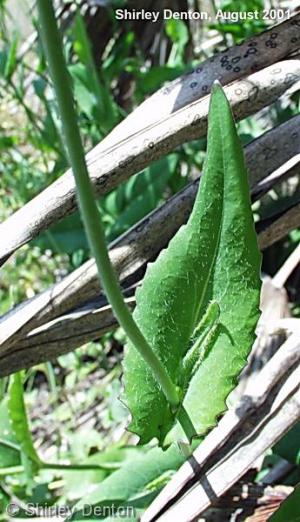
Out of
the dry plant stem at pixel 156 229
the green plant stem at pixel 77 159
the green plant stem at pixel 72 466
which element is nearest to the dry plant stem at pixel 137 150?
the dry plant stem at pixel 156 229

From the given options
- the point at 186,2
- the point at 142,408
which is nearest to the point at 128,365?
the point at 142,408

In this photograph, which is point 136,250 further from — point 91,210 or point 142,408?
point 91,210

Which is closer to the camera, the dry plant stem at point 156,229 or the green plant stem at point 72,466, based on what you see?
the dry plant stem at point 156,229

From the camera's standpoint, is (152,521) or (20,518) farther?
(20,518)

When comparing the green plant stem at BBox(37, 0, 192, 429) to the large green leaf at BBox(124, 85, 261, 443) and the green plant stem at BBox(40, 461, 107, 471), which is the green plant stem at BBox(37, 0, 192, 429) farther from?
the green plant stem at BBox(40, 461, 107, 471)

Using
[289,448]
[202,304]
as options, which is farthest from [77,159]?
[289,448]

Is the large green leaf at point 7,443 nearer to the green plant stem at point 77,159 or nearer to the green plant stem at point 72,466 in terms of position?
the green plant stem at point 72,466
